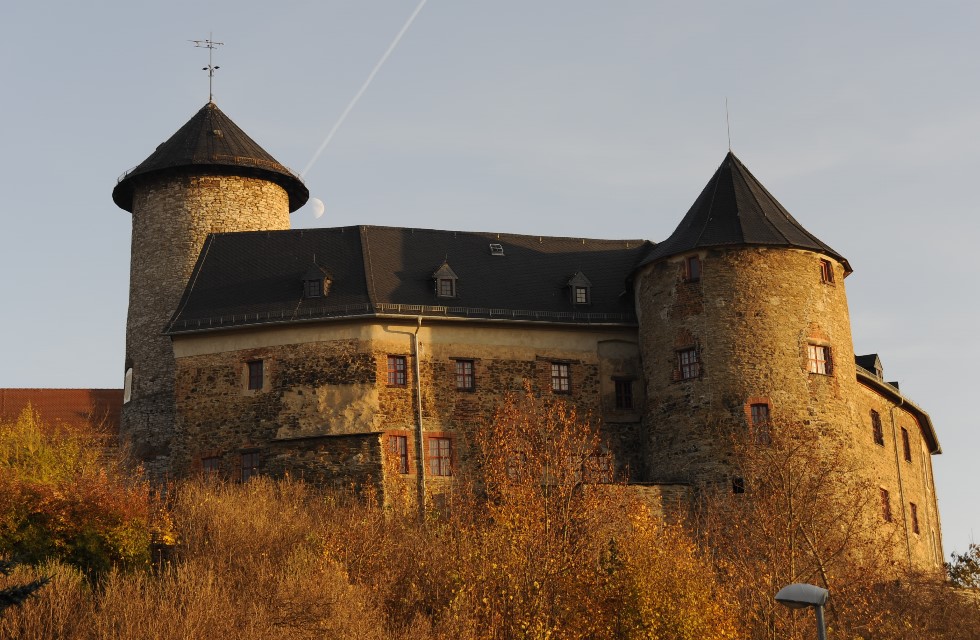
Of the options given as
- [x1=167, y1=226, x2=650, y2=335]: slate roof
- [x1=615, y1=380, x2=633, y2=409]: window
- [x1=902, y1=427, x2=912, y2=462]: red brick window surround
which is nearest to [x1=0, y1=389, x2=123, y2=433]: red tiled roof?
[x1=167, y1=226, x2=650, y2=335]: slate roof

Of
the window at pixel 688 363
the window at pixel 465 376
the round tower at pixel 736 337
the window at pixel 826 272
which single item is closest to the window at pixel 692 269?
the round tower at pixel 736 337

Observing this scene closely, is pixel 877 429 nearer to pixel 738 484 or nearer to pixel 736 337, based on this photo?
pixel 736 337

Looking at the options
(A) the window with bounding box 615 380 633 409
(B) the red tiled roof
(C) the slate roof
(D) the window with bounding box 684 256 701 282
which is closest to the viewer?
(D) the window with bounding box 684 256 701 282

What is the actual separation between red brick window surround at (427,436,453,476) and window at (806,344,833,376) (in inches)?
368

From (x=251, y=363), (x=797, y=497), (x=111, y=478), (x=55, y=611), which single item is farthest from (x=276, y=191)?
(x=55, y=611)

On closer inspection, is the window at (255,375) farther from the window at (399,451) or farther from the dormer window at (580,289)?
the dormer window at (580,289)

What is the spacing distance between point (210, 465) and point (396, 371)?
211 inches

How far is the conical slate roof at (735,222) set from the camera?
37.7m

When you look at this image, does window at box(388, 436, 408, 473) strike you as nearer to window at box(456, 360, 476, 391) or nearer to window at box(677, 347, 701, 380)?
window at box(456, 360, 476, 391)

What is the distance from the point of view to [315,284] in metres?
38.9

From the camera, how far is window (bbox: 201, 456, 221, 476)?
123ft

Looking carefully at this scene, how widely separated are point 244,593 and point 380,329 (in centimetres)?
1200

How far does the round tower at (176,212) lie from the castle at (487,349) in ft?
1.34

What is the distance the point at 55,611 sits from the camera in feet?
80.9
